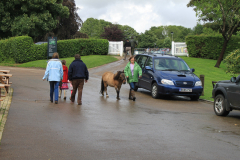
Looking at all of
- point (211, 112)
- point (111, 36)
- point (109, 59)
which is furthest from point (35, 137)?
point (111, 36)

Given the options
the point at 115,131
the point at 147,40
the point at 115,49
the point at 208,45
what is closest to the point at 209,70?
the point at 208,45

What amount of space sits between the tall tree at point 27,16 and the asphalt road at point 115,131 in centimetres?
2500

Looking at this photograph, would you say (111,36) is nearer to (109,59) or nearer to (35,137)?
(109,59)

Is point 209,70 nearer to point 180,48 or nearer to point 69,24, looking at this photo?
point 180,48

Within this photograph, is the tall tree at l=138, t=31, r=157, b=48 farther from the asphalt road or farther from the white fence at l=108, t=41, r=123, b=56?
the asphalt road

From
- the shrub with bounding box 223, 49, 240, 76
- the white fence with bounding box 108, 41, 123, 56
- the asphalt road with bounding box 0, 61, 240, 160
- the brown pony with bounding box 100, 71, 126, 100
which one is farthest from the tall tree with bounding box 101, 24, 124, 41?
the asphalt road with bounding box 0, 61, 240, 160

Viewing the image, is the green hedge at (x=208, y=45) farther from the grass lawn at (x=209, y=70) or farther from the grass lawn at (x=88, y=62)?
the grass lawn at (x=88, y=62)

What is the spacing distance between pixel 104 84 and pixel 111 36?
157 ft

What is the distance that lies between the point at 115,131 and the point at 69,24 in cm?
4444

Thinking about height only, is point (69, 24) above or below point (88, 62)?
above

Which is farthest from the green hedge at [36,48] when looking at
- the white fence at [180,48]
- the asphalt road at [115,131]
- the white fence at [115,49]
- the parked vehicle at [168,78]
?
the asphalt road at [115,131]

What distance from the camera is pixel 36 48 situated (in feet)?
102

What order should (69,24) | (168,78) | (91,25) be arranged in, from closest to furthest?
1. (168,78)
2. (69,24)
3. (91,25)

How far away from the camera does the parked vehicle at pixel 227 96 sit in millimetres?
10062
